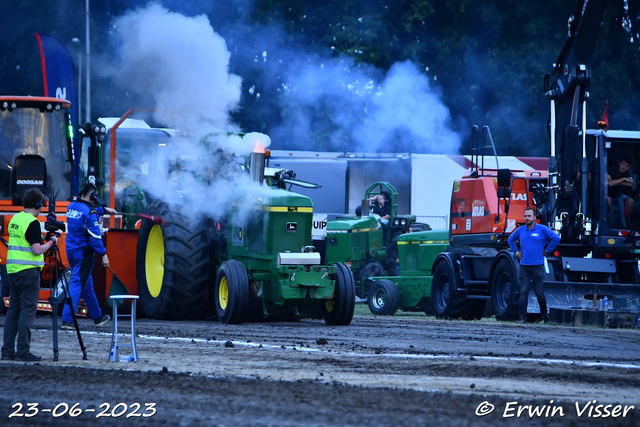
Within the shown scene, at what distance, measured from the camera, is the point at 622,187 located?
14.6 m

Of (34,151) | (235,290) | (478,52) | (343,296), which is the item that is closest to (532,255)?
(343,296)

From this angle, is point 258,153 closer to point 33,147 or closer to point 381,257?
point 33,147

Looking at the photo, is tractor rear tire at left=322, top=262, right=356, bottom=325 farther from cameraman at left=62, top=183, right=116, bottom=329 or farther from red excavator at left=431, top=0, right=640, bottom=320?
red excavator at left=431, top=0, right=640, bottom=320

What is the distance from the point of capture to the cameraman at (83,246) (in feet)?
37.9

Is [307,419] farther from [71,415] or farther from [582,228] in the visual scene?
[582,228]

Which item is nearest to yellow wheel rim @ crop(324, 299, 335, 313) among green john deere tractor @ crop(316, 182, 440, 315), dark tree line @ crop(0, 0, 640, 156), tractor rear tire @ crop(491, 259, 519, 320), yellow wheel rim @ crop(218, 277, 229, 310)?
yellow wheel rim @ crop(218, 277, 229, 310)

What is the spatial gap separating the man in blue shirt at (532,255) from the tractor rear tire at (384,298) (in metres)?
3.77

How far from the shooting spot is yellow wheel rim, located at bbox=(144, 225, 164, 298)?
13516 millimetres

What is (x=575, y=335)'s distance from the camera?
1170 centimetres

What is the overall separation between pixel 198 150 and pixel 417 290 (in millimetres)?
6522

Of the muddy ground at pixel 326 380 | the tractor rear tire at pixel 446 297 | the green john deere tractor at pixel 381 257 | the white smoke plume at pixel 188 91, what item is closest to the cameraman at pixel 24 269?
the muddy ground at pixel 326 380

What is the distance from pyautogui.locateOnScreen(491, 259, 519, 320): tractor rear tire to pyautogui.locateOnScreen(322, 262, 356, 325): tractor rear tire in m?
3.21

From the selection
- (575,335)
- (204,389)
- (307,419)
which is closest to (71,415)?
(204,389)

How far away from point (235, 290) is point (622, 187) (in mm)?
6709
